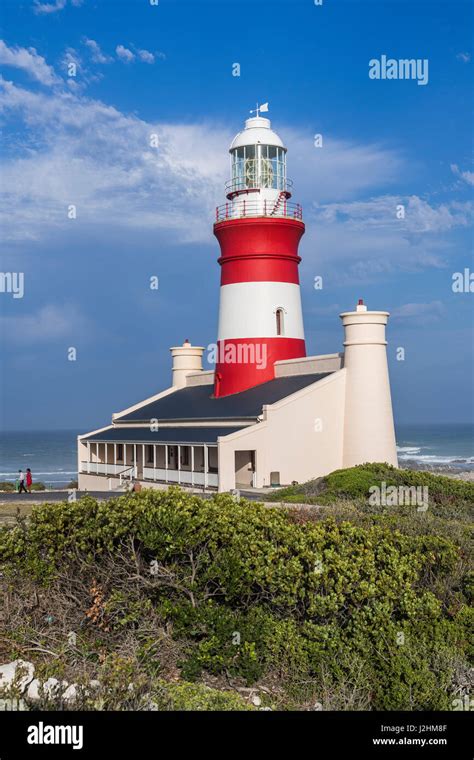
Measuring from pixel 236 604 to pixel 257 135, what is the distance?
28.0 meters

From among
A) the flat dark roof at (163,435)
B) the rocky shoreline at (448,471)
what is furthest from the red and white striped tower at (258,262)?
the rocky shoreline at (448,471)

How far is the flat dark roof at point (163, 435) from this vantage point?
30.3 meters

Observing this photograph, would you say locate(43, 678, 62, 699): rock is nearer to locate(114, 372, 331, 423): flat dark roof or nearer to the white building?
the white building

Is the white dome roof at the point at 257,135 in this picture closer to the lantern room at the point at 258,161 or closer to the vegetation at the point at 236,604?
the lantern room at the point at 258,161

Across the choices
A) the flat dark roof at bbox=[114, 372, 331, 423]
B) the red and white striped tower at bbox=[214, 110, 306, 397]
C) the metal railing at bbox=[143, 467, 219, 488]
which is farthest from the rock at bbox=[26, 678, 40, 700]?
the red and white striped tower at bbox=[214, 110, 306, 397]

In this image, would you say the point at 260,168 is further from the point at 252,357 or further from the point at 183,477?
the point at 183,477

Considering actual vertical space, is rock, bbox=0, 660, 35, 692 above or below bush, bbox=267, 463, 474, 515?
below

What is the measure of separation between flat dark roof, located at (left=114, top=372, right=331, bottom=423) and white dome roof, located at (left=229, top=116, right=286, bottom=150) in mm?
9974

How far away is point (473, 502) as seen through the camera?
2161 cm

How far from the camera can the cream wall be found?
2931 cm

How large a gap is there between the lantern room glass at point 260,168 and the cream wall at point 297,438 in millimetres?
Result: 9459

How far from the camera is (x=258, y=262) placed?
34.8m

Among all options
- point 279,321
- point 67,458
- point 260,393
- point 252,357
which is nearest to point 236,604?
point 260,393

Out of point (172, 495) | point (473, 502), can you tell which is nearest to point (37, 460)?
point (473, 502)
